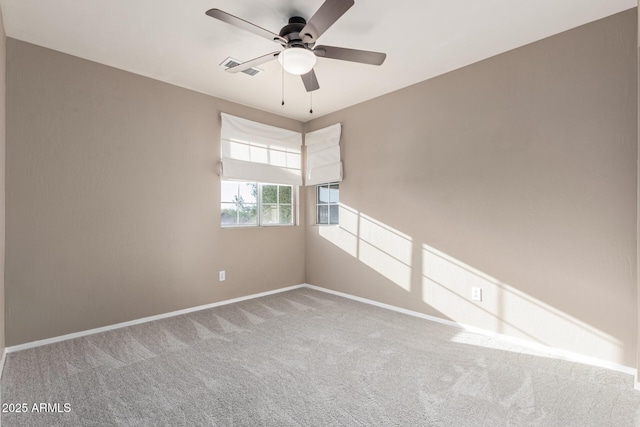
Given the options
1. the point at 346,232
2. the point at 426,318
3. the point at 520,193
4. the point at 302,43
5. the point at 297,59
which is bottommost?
the point at 426,318

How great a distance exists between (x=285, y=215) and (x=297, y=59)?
2825 millimetres

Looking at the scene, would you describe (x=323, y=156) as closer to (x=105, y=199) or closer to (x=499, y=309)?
(x=105, y=199)

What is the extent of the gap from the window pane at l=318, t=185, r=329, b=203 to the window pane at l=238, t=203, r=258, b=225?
0.97 metres

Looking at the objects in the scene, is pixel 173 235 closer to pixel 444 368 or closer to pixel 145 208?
pixel 145 208

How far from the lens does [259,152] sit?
4.42 m

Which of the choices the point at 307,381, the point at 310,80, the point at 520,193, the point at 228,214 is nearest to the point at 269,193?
the point at 228,214

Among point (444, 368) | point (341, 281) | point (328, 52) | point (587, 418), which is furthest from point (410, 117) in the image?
point (587, 418)

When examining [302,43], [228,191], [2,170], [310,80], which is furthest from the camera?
[228,191]

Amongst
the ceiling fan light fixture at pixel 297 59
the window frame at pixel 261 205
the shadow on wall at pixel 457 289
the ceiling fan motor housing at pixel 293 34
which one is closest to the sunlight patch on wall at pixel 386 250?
the shadow on wall at pixel 457 289

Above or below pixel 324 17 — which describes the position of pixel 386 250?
below

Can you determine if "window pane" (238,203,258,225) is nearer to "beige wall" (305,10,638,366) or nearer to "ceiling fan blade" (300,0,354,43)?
"beige wall" (305,10,638,366)

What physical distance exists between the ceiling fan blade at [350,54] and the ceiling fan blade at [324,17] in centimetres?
12

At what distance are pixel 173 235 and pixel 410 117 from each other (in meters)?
Result: 3.01

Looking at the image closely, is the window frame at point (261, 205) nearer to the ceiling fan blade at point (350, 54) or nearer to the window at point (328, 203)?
the window at point (328, 203)
